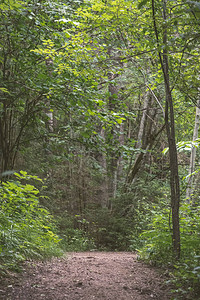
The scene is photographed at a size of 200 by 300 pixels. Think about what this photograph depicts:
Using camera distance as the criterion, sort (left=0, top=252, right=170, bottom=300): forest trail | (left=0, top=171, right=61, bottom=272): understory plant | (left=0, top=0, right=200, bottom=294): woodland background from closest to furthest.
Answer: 1. (left=0, top=252, right=170, bottom=300): forest trail
2. (left=0, top=171, right=61, bottom=272): understory plant
3. (left=0, top=0, right=200, bottom=294): woodland background

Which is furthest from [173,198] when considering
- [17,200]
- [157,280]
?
[17,200]

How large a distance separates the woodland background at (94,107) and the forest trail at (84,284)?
0.96ft

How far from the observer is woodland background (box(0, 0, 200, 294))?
4430 millimetres

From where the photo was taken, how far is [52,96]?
624 cm

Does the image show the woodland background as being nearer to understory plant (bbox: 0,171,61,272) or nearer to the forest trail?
understory plant (bbox: 0,171,61,272)

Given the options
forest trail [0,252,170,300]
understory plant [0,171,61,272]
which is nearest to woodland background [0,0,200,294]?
understory plant [0,171,61,272]

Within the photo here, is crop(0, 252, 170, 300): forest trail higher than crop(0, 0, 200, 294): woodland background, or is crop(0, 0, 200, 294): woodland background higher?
crop(0, 0, 200, 294): woodland background

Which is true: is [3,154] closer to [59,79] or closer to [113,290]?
[59,79]

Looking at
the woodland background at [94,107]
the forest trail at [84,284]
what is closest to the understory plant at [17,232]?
the woodland background at [94,107]

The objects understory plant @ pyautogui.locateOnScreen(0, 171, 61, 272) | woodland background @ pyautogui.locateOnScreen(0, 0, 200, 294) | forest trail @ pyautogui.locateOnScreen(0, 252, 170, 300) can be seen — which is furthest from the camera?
woodland background @ pyautogui.locateOnScreen(0, 0, 200, 294)

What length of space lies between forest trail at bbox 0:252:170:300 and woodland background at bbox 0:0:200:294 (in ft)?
0.96

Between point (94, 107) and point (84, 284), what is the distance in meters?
3.80

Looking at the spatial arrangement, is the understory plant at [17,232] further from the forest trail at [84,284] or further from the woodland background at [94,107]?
the forest trail at [84,284]

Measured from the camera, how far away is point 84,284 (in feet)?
13.4
